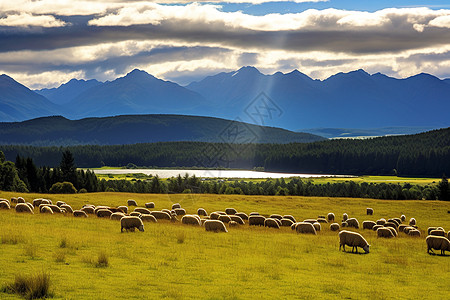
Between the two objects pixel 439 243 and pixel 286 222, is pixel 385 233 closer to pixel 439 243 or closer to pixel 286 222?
pixel 439 243

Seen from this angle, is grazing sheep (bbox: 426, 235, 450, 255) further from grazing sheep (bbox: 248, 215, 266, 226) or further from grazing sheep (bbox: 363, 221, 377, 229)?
grazing sheep (bbox: 363, 221, 377, 229)

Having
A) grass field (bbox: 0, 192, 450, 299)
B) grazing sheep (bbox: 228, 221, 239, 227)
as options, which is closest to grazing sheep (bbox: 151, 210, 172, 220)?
grazing sheep (bbox: 228, 221, 239, 227)

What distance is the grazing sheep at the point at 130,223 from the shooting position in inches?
1144

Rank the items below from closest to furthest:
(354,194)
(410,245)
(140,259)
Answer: (140,259)
(410,245)
(354,194)

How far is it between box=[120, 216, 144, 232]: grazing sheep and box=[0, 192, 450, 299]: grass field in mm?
754

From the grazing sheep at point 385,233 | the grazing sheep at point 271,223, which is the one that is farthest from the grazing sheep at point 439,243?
the grazing sheep at point 271,223

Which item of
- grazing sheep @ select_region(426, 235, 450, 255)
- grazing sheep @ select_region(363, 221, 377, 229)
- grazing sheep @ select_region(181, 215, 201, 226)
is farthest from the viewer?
grazing sheep @ select_region(363, 221, 377, 229)

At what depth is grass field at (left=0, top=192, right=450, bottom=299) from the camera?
51.3 ft

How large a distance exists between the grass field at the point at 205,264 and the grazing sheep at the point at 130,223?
75 cm

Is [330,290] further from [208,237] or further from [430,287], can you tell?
[208,237]

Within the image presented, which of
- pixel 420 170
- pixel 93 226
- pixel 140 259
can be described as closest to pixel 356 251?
pixel 140 259

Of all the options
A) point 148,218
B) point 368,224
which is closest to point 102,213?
point 148,218

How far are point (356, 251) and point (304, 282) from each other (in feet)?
31.6

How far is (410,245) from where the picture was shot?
1159 inches
